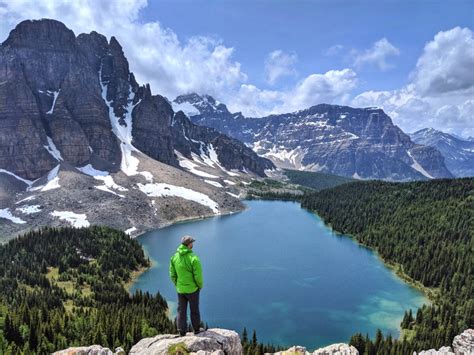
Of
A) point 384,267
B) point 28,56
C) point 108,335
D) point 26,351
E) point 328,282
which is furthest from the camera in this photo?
point 28,56

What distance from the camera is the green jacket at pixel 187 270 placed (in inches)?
704

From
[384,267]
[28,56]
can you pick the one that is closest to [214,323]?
[384,267]

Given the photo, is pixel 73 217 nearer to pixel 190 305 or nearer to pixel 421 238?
pixel 421 238

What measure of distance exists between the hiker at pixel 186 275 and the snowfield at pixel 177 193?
143 m

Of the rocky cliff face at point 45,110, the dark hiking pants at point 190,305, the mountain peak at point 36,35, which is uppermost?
the mountain peak at point 36,35

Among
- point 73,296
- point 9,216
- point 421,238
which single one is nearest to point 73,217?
point 9,216

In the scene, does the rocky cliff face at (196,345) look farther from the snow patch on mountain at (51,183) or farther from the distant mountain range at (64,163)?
the snow patch on mountain at (51,183)

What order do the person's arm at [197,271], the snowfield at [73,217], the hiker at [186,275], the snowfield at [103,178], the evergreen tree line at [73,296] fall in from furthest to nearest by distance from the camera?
the snowfield at [103,178], the snowfield at [73,217], the evergreen tree line at [73,296], the hiker at [186,275], the person's arm at [197,271]

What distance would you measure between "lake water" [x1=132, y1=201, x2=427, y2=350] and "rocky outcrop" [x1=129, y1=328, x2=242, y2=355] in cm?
3882

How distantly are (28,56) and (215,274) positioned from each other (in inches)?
6500

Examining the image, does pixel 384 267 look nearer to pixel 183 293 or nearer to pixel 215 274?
pixel 215 274

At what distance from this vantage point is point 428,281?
3191 inches

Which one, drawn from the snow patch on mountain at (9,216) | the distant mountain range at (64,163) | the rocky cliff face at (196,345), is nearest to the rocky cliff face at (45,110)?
the distant mountain range at (64,163)

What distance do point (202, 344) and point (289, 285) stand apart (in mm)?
62259
